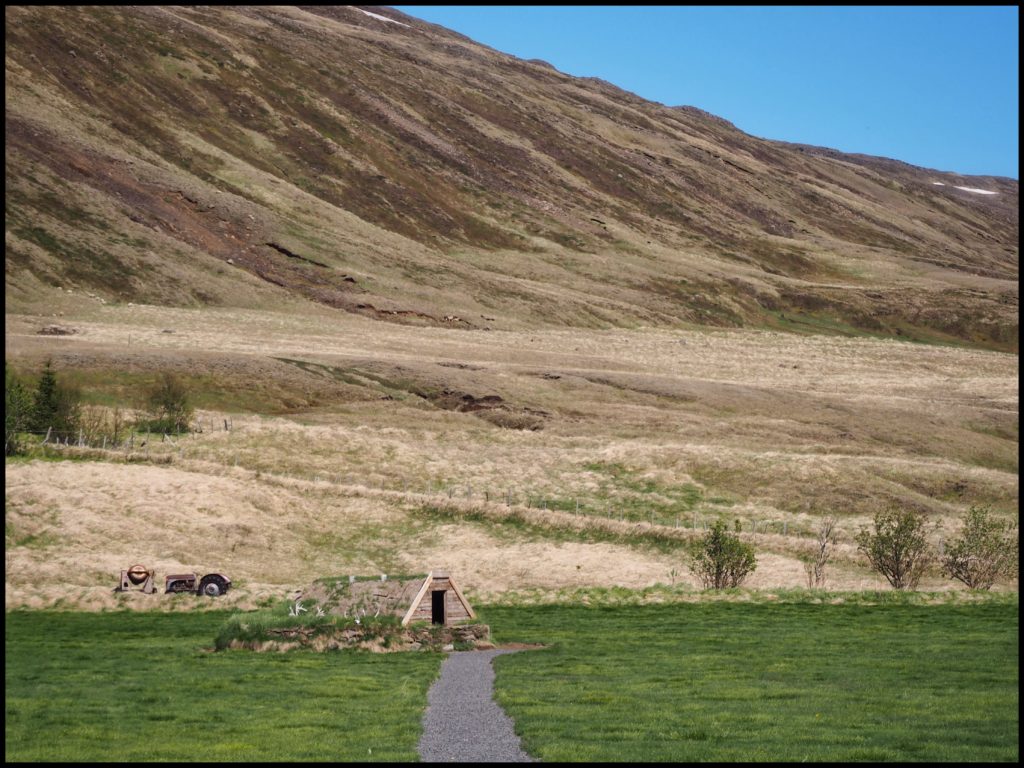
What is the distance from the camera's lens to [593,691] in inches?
925

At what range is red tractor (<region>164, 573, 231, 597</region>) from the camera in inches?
1772

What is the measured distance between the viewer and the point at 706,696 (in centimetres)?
2244

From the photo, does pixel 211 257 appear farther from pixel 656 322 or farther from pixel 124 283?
pixel 656 322

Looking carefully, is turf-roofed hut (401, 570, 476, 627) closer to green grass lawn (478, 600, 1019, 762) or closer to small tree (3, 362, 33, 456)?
green grass lawn (478, 600, 1019, 762)

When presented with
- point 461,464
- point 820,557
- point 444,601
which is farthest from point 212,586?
point 461,464

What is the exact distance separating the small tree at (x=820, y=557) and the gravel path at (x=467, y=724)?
24658mm

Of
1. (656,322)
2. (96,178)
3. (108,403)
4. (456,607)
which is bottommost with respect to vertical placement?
(456,607)

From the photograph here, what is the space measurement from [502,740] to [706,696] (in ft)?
18.1

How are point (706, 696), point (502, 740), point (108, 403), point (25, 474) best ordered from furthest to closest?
point (108, 403)
point (25, 474)
point (706, 696)
point (502, 740)

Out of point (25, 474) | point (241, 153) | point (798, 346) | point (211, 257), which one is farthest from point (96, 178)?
point (25, 474)

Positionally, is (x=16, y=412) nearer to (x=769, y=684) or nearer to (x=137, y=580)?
(x=137, y=580)

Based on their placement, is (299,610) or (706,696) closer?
(706,696)

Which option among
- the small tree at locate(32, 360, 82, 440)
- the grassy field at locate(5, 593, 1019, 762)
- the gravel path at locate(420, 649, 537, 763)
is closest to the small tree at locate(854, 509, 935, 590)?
the grassy field at locate(5, 593, 1019, 762)

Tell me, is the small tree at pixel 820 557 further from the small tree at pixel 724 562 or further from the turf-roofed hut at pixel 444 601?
the turf-roofed hut at pixel 444 601
